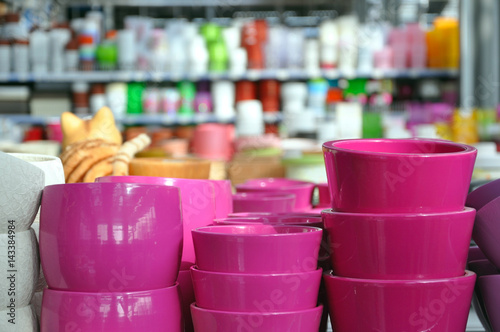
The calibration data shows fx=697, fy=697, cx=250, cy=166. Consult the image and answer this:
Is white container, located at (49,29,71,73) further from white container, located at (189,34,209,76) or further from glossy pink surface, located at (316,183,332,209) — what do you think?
glossy pink surface, located at (316,183,332,209)

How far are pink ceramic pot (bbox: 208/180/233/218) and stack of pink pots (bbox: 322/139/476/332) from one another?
0.23 m

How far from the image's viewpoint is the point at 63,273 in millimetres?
810

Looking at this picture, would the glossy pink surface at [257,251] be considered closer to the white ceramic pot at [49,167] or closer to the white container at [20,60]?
the white ceramic pot at [49,167]

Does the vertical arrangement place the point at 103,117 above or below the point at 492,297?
above

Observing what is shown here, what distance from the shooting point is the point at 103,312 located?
2.63 ft

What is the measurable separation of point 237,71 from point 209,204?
457 cm

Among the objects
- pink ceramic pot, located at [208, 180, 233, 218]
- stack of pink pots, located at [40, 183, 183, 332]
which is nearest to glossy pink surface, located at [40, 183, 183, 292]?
stack of pink pots, located at [40, 183, 183, 332]

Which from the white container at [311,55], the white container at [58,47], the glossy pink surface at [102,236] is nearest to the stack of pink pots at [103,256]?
the glossy pink surface at [102,236]

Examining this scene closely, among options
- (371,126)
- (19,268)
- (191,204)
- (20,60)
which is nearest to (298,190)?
(191,204)

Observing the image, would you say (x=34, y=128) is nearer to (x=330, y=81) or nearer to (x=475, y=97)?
(x=330, y=81)

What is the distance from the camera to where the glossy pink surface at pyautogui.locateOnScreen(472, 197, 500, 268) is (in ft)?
2.93

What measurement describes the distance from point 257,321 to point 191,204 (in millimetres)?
228

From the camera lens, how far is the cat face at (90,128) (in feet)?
4.25

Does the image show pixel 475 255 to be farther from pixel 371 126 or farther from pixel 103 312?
pixel 371 126
